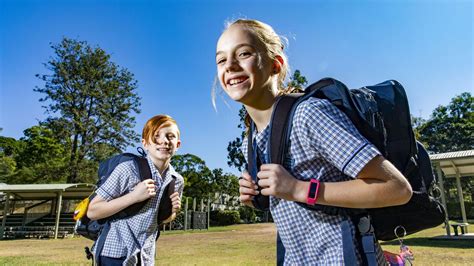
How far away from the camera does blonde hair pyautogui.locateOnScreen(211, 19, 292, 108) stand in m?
1.41

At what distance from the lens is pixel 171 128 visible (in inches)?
101

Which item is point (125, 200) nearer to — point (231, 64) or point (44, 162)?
point (231, 64)

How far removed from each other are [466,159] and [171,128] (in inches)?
501

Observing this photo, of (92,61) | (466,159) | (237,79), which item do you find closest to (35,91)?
(92,61)

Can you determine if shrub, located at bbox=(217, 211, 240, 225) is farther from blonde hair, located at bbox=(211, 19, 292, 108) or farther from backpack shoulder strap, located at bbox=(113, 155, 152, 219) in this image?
blonde hair, located at bbox=(211, 19, 292, 108)

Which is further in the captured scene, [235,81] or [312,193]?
[235,81]

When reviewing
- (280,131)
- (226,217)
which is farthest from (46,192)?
(280,131)

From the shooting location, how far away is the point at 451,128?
44.0 metres

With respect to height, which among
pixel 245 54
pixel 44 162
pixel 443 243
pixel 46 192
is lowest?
pixel 443 243

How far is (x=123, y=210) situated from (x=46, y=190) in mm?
19489

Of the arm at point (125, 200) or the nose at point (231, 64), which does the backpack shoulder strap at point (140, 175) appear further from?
the nose at point (231, 64)

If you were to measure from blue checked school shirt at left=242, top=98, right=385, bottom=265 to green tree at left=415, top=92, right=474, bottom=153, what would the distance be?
4697cm

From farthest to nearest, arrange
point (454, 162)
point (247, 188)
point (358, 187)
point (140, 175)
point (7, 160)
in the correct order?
1. point (7, 160)
2. point (454, 162)
3. point (140, 175)
4. point (247, 188)
5. point (358, 187)

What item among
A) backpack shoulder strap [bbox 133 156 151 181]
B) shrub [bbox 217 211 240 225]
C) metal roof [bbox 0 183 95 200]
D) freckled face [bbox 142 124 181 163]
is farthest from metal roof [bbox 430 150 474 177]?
shrub [bbox 217 211 240 225]
